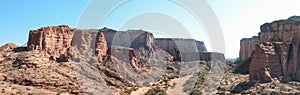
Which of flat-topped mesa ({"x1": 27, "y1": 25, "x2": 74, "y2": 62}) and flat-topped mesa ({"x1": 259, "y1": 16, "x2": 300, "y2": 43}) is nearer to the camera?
flat-topped mesa ({"x1": 27, "y1": 25, "x2": 74, "y2": 62})

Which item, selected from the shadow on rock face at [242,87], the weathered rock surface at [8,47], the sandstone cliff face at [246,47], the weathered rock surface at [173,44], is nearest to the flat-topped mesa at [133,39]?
the weathered rock surface at [173,44]

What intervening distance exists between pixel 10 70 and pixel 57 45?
34.4 ft

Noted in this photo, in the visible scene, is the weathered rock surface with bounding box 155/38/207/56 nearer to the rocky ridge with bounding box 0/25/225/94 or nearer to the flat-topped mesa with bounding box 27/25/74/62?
the rocky ridge with bounding box 0/25/225/94

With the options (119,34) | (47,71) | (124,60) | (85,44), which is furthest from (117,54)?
(119,34)

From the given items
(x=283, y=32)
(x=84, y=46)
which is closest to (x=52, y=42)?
(x=84, y=46)

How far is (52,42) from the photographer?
172ft

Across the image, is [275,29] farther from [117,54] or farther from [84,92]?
[84,92]

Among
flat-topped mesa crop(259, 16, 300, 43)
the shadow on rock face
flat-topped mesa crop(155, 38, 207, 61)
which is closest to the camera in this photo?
the shadow on rock face

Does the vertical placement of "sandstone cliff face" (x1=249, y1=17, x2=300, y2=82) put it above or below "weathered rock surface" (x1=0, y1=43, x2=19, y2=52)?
below

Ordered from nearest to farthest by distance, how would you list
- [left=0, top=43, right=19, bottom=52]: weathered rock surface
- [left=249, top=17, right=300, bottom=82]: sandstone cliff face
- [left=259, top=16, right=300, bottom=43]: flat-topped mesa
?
[left=249, top=17, right=300, bottom=82]: sandstone cliff face, [left=0, top=43, right=19, bottom=52]: weathered rock surface, [left=259, top=16, right=300, bottom=43]: flat-topped mesa

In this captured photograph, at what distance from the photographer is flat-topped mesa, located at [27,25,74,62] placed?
2012 inches

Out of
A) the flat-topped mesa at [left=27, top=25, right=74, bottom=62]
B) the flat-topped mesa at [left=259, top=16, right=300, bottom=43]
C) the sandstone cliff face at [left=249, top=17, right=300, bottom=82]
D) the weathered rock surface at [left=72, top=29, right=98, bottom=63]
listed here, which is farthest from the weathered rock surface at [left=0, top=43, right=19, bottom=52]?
the flat-topped mesa at [left=259, top=16, right=300, bottom=43]

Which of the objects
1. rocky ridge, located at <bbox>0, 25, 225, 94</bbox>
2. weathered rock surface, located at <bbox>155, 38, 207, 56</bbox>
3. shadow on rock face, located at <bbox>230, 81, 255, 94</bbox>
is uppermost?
weathered rock surface, located at <bbox>155, 38, 207, 56</bbox>

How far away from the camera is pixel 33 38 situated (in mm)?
51875
